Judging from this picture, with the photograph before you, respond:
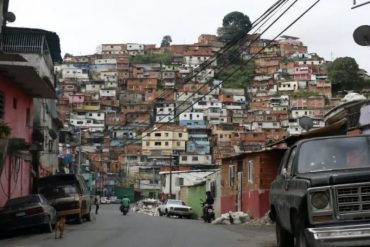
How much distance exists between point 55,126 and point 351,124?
3773 cm

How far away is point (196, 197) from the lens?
55500 millimetres

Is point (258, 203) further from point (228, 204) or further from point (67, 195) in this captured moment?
point (67, 195)

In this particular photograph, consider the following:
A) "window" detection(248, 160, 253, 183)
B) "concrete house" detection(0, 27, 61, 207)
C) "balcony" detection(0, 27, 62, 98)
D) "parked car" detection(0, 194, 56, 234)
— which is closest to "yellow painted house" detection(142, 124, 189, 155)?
"balcony" detection(0, 27, 62, 98)

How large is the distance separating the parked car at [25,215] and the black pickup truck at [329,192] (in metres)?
12.8

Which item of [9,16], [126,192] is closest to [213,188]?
[9,16]

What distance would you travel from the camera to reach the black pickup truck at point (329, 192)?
339 inches

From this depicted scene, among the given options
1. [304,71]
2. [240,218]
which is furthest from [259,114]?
[240,218]

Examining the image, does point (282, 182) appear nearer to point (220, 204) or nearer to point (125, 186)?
point (220, 204)

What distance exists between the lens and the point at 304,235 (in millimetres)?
9281

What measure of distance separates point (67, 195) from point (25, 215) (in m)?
6.78

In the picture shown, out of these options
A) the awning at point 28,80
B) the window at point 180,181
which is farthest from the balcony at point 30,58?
the window at point 180,181

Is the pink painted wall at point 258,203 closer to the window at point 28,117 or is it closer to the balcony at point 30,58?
the balcony at point 30,58

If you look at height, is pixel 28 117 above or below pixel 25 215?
above

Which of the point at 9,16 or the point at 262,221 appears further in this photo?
the point at 9,16
